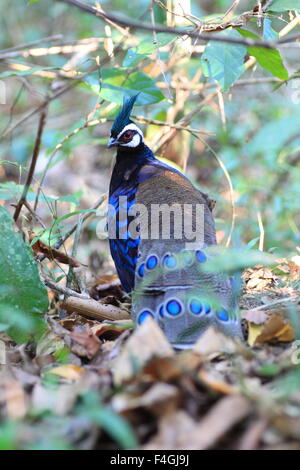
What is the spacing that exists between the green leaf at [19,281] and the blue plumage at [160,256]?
46 cm

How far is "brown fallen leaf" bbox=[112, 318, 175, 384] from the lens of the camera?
2178 millimetres

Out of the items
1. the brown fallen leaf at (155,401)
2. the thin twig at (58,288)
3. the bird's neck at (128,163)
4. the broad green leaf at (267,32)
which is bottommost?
the brown fallen leaf at (155,401)

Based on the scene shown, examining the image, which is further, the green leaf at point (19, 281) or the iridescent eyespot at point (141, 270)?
the iridescent eyespot at point (141, 270)

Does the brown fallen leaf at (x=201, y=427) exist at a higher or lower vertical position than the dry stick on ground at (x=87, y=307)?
lower

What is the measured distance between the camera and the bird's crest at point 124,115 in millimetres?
4117

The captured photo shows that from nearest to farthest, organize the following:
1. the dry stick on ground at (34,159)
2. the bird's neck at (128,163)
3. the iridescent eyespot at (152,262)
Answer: the dry stick on ground at (34,159)
the iridescent eyespot at (152,262)
the bird's neck at (128,163)

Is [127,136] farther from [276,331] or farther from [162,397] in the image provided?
[162,397]

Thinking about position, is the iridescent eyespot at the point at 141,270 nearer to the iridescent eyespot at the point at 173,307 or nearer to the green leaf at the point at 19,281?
the iridescent eyespot at the point at 173,307

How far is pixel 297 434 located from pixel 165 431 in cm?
39

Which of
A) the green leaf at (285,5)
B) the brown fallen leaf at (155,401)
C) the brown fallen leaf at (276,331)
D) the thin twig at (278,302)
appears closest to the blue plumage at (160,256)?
the brown fallen leaf at (276,331)

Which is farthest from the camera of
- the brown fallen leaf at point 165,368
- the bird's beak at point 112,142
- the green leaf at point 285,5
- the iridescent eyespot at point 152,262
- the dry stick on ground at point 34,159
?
the bird's beak at point 112,142

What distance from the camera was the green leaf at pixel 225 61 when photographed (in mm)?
3744

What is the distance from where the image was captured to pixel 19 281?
3160 millimetres

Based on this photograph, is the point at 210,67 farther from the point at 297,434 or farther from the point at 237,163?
the point at 237,163
